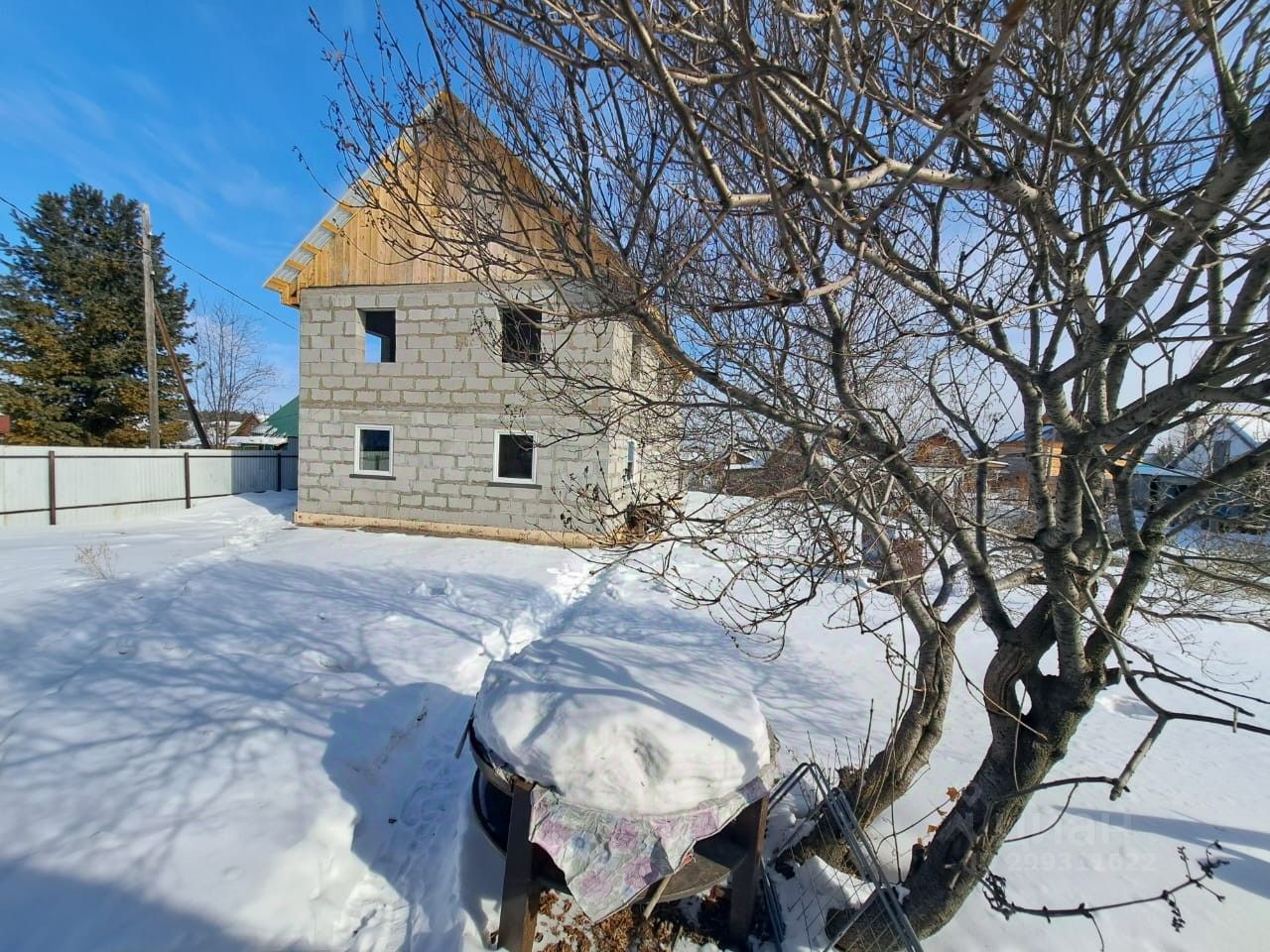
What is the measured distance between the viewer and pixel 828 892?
8.27 ft

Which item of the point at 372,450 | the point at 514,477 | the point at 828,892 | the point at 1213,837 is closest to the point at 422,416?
the point at 372,450

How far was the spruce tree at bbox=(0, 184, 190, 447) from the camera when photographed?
13.1 meters

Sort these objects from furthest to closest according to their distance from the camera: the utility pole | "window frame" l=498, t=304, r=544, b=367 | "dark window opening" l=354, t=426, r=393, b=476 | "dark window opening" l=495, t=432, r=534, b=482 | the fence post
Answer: the utility pole, "dark window opening" l=354, t=426, r=393, b=476, "dark window opening" l=495, t=432, r=534, b=482, the fence post, "window frame" l=498, t=304, r=544, b=367

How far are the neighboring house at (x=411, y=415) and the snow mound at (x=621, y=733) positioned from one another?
21.2 ft

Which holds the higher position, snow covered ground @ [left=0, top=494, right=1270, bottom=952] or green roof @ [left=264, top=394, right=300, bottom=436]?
green roof @ [left=264, top=394, right=300, bottom=436]

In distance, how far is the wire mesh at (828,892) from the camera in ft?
→ 6.92

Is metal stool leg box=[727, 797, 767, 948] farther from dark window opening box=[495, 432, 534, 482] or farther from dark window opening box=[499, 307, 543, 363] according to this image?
dark window opening box=[495, 432, 534, 482]

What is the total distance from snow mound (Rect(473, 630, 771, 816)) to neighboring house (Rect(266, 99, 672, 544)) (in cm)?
646

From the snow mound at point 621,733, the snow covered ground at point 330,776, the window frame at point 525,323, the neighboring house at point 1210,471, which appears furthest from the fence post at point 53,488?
the neighboring house at point 1210,471

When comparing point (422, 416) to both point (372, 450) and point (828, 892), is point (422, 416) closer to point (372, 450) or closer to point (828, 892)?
point (372, 450)

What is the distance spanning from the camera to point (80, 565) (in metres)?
6.17

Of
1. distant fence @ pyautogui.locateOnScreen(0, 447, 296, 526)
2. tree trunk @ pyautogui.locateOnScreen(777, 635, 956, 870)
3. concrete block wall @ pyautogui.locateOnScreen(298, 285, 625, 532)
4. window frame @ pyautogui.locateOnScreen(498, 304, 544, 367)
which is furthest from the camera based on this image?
concrete block wall @ pyautogui.locateOnScreen(298, 285, 625, 532)

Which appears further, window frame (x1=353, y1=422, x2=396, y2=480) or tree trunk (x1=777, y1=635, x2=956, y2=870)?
window frame (x1=353, y1=422, x2=396, y2=480)

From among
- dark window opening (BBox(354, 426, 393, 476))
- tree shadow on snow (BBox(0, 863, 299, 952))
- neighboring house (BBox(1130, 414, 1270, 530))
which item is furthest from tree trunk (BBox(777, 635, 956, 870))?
dark window opening (BBox(354, 426, 393, 476))
